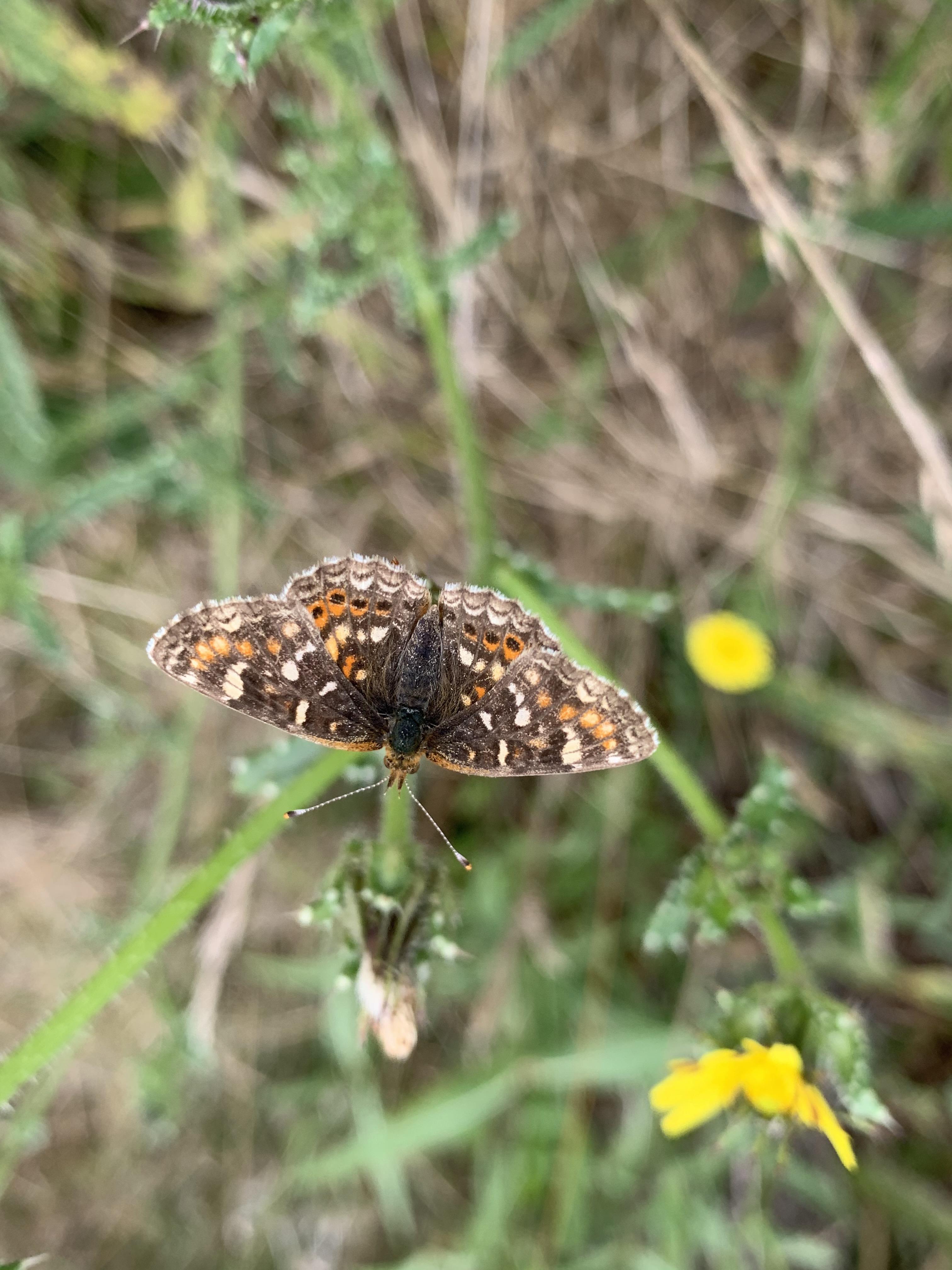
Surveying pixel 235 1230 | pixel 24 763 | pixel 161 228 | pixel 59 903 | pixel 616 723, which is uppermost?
pixel 161 228

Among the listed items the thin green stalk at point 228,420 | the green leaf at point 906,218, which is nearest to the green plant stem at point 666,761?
the thin green stalk at point 228,420

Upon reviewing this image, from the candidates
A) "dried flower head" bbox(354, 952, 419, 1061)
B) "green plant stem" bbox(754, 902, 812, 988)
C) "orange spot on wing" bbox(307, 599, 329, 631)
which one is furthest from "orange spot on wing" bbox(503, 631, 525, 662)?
"green plant stem" bbox(754, 902, 812, 988)

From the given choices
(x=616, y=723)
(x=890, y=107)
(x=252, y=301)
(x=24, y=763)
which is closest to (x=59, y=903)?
(x=24, y=763)

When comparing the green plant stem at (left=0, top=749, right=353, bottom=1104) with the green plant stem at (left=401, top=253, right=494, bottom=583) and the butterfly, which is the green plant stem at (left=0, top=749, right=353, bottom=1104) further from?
the green plant stem at (left=401, top=253, right=494, bottom=583)

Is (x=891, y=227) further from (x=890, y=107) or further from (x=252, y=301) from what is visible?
(x=252, y=301)

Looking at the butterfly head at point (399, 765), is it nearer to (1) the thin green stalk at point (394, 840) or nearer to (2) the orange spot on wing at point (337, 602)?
(1) the thin green stalk at point (394, 840)

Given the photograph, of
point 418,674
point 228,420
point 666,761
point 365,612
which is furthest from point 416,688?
point 228,420
